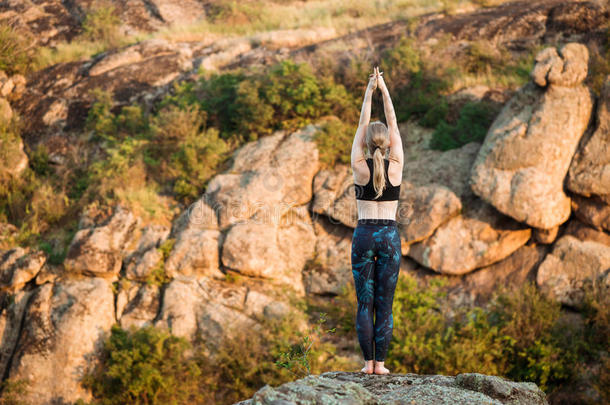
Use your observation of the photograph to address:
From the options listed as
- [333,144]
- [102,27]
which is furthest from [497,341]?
[102,27]

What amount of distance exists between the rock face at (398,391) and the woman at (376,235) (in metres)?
0.35

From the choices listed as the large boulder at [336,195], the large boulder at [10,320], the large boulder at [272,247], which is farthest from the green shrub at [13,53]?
the large boulder at [336,195]

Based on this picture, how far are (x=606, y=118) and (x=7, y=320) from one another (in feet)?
37.3

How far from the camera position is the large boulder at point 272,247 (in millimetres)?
10195

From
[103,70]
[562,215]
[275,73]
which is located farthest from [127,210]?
[562,215]

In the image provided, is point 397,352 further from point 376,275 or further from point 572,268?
point 376,275

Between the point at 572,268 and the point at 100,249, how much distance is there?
858 centimetres

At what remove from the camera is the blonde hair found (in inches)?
183

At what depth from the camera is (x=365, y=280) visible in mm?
4844

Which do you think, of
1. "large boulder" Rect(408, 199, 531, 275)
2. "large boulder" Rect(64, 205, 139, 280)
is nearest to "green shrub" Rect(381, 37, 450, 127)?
"large boulder" Rect(408, 199, 531, 275)

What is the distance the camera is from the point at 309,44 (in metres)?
16.4

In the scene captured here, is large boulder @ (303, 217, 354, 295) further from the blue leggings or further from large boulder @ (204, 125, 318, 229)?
the blue leggings

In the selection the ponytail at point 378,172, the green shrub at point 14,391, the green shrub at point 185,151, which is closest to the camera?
the ponytail at point 378,172

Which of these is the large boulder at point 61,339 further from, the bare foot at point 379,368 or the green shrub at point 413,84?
the green shrub at point 413,84
